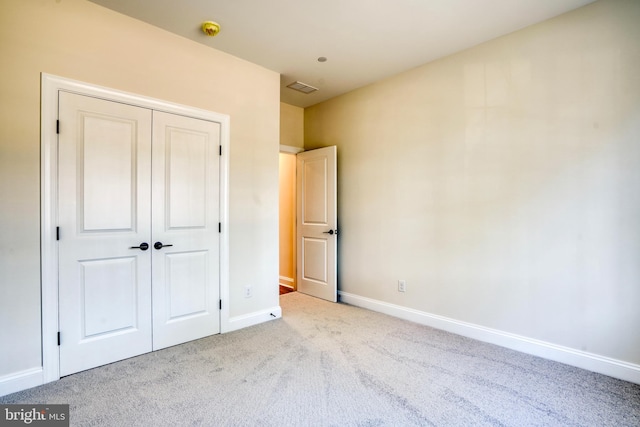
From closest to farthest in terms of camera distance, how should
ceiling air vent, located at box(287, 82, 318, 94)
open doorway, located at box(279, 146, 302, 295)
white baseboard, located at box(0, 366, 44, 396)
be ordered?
white baseboard, located at box(0, 366, 44, 396) → ceiling air vent, located at box(287, 82, 318, 94) → open doorway, located at box(279, 146, 302, 295)

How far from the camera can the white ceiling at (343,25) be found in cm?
243

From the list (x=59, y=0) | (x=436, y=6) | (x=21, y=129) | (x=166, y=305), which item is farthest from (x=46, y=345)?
(x=436, y=6)

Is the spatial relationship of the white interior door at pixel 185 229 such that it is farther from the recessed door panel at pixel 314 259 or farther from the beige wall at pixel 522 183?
the beige wall at pixel 522 183

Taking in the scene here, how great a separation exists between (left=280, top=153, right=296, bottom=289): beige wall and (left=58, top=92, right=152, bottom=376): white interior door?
265 centimetres

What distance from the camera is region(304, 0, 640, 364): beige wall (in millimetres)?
2330

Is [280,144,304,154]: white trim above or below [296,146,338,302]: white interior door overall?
above

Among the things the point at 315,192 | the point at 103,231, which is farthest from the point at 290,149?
the point at 103,231

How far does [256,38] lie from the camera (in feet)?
9.48

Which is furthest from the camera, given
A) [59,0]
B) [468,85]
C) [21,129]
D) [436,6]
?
[468,85]

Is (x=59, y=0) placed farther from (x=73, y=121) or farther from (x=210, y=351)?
(x=210, y=351)

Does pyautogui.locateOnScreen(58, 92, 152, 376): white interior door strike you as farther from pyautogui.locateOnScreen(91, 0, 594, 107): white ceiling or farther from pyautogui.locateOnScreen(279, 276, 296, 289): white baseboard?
pyautogui.locateOnScreen(279, 276, 296, 289): white baseboard

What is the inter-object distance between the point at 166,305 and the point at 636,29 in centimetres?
428

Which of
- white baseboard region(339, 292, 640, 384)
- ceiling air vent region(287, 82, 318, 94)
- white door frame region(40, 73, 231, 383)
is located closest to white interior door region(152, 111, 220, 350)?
white door frame region(40, 73, 231, 383)
